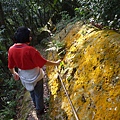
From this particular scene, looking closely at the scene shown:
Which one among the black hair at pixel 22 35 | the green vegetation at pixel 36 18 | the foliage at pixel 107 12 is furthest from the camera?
the green vegetation at pixel 36 18

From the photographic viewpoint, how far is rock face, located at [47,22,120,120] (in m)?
3.48

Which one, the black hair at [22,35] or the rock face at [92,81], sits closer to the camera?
the rock face at [92,81]

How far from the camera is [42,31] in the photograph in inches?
561

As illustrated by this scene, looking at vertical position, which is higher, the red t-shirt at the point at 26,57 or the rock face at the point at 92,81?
the red t-shirt at the point at 26,57

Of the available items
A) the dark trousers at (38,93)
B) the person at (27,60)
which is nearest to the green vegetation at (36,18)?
the dark trousers at (38,93)

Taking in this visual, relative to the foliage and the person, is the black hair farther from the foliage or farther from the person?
the foliage

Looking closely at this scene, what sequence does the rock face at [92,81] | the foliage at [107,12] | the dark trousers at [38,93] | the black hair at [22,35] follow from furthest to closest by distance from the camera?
the foliage at [107,12] < the dark trousers at [38,93] < the black hair at [22,35] < the rock face at [92,81]

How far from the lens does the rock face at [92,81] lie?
11.4ft

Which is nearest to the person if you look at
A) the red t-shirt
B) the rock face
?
the red t-shirt

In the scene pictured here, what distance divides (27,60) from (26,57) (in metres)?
0.08

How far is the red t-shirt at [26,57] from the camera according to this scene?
13.8 feet

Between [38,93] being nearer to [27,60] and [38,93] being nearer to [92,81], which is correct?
[27,60]

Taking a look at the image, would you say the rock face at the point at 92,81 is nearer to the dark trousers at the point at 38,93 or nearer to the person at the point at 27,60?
the dark trousers at the point at 38,93

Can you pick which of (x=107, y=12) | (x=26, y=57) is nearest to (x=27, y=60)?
(x=26, y=57)
